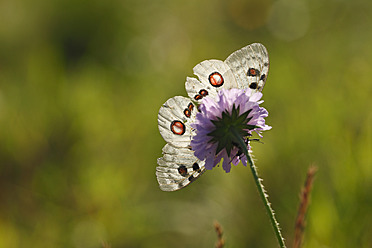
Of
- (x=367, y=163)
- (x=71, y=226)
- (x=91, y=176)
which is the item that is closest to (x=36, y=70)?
(x=91, y=176)

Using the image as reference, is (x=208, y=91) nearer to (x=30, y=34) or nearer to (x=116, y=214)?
(x=116, y=214)

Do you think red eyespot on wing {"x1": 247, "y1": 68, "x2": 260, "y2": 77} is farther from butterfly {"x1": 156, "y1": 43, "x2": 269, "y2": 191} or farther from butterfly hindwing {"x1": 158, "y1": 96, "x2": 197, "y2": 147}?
butterfly hindwing {"x1": 158, "y1": 96, "x2": 197, "y2": 147}

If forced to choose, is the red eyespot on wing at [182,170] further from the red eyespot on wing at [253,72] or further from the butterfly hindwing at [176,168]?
the red eyespot on wing at [253,72]

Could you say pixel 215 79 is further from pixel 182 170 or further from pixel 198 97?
pixel 182 170

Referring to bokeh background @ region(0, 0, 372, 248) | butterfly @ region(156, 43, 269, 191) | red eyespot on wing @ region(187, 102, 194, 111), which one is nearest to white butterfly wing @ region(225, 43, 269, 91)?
butterfly @ region(156, 43, 269, 191)

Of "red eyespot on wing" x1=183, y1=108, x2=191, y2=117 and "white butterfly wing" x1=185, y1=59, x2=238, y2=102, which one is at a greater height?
"white butterfly wing" x1=185, y1=59, x2=238, y2=102

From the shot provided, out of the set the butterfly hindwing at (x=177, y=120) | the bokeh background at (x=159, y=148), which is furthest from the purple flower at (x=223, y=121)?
the bokeh background at (x=159, y=148)
